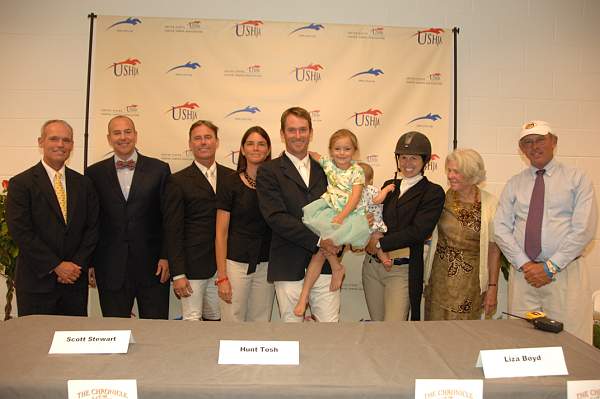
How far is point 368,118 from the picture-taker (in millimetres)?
4133

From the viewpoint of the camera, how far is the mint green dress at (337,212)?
2594 millimetres

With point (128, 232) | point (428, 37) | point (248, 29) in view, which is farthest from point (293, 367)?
point (428, 37)

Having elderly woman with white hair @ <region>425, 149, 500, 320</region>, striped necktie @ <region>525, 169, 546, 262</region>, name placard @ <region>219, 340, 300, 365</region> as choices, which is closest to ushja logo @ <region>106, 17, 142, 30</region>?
elderly woman with white hair @ <region>425, 149, 500, 320</region>

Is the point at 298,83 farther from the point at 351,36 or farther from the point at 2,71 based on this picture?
the point at 2,71

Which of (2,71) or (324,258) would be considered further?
(2,71)

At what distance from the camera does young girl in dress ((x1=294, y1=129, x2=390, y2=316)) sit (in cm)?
261

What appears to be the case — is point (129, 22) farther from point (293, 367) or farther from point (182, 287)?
point (293, 367)

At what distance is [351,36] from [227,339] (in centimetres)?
322

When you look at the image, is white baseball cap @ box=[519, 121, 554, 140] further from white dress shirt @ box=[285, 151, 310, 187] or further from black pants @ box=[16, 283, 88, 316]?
black pants @ box=[16, 283, 88, 316]

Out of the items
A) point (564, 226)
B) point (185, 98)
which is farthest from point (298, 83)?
point (564, 226)

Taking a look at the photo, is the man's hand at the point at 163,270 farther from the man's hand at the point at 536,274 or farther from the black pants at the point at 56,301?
the man's hand at the point at 536,274

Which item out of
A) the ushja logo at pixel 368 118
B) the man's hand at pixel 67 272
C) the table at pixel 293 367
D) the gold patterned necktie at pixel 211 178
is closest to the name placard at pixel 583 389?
the table at pixel 293 367

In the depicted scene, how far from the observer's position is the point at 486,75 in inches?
167

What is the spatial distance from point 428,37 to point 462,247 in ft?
6.78
